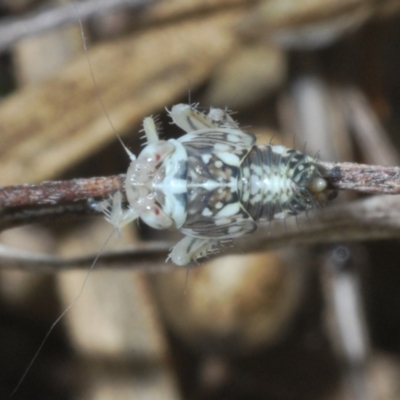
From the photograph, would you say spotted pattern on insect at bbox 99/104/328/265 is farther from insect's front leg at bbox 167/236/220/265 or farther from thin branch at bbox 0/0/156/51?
thin branch at bbox 0/0/156/51

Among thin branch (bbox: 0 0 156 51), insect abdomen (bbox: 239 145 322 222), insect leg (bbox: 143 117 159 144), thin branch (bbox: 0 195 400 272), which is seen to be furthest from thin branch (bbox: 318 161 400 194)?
thin branch (bbox: 0 0 156 51)

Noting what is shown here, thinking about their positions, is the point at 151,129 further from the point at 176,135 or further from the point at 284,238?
the point at 176,135

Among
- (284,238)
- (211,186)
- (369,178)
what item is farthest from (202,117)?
(369,178)

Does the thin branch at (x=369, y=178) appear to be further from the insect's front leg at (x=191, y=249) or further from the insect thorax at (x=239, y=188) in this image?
the insect's front leg at (x=191, y=249)

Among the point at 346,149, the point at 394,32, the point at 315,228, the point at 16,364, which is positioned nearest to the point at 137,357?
the point at 16,364

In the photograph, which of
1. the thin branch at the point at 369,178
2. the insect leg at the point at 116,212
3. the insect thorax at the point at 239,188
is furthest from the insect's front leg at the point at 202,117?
the thin branch at the point at 369,178

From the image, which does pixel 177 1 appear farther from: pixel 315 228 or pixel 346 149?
pixel 315 228
